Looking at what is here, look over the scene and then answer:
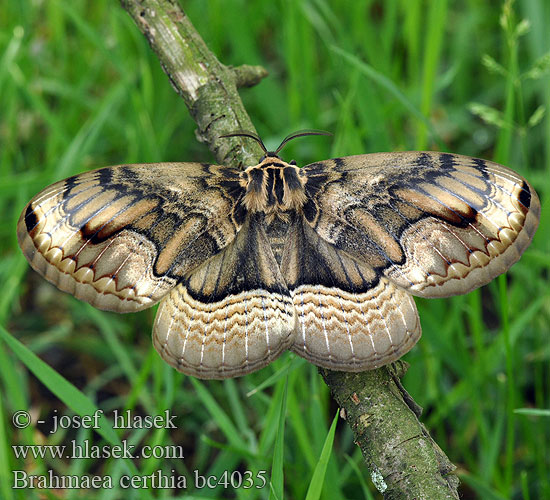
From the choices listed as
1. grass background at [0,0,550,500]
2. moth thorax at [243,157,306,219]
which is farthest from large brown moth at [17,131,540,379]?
grass background at [0,0,550,500]

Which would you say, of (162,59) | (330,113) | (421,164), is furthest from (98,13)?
(421,164)

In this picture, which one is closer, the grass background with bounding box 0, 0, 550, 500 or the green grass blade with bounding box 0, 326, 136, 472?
the green grass blade with bounding box 0, 326, 136, 472

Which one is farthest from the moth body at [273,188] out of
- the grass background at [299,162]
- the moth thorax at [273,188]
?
the grass background at [299,162]

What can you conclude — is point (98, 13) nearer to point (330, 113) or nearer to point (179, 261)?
point (330, 113)

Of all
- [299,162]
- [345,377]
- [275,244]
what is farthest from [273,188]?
[299,162]

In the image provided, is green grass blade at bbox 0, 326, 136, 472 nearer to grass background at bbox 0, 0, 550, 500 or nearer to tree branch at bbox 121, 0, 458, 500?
grass background at bbox 0, 0, 550, 500

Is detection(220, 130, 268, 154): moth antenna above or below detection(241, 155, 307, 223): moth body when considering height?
above
